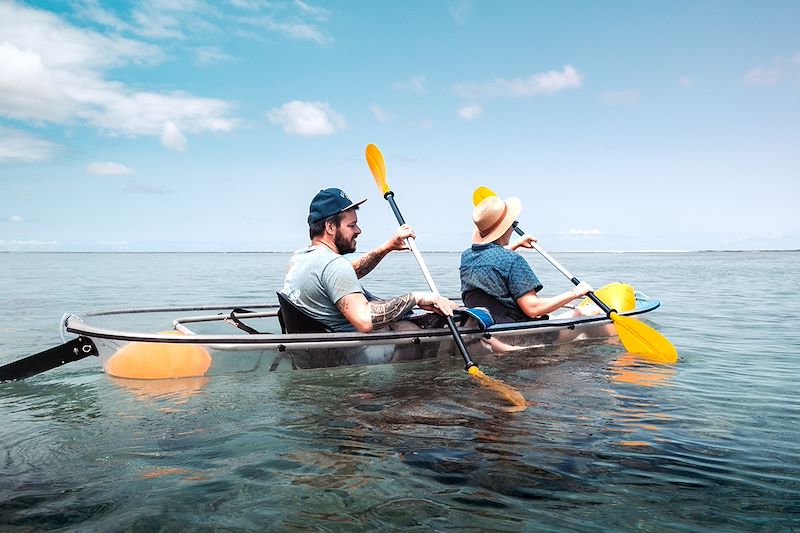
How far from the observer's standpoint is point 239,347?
566 cm

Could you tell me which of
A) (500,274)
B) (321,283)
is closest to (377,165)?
(500,274)

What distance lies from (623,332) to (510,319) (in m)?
1.57

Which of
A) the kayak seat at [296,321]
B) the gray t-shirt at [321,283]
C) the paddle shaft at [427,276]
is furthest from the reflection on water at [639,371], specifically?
the kayak seat at [296,321]

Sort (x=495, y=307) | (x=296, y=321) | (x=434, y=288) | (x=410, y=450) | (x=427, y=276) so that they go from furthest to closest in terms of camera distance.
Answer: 1. (x=495, y=307)
2. (x=427, y=276)
3. (x=434, y=288)
4. (x=296, y=321)
5. (x=410, y=450)

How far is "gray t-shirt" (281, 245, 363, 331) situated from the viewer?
214 inches

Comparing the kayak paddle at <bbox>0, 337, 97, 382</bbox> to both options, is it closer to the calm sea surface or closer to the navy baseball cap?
the calm sea surface

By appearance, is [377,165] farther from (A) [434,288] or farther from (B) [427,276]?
(A) [434,288]

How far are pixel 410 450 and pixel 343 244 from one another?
251 cm

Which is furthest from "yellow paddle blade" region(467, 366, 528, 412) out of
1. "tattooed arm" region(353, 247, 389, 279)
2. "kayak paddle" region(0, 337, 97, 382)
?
"kayak paddle" region(0, 337, 97, 382)

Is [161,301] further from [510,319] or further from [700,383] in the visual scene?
[700,383]

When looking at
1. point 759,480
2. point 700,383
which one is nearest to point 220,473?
point 759,480

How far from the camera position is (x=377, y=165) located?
27.1 feet

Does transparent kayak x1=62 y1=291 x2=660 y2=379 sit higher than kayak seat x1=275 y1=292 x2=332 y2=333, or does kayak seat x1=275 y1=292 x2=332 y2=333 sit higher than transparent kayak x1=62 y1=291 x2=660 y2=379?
kayak seat x1=275 y1=292 x2=332 y2=333

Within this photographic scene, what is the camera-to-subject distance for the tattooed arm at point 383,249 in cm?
659
